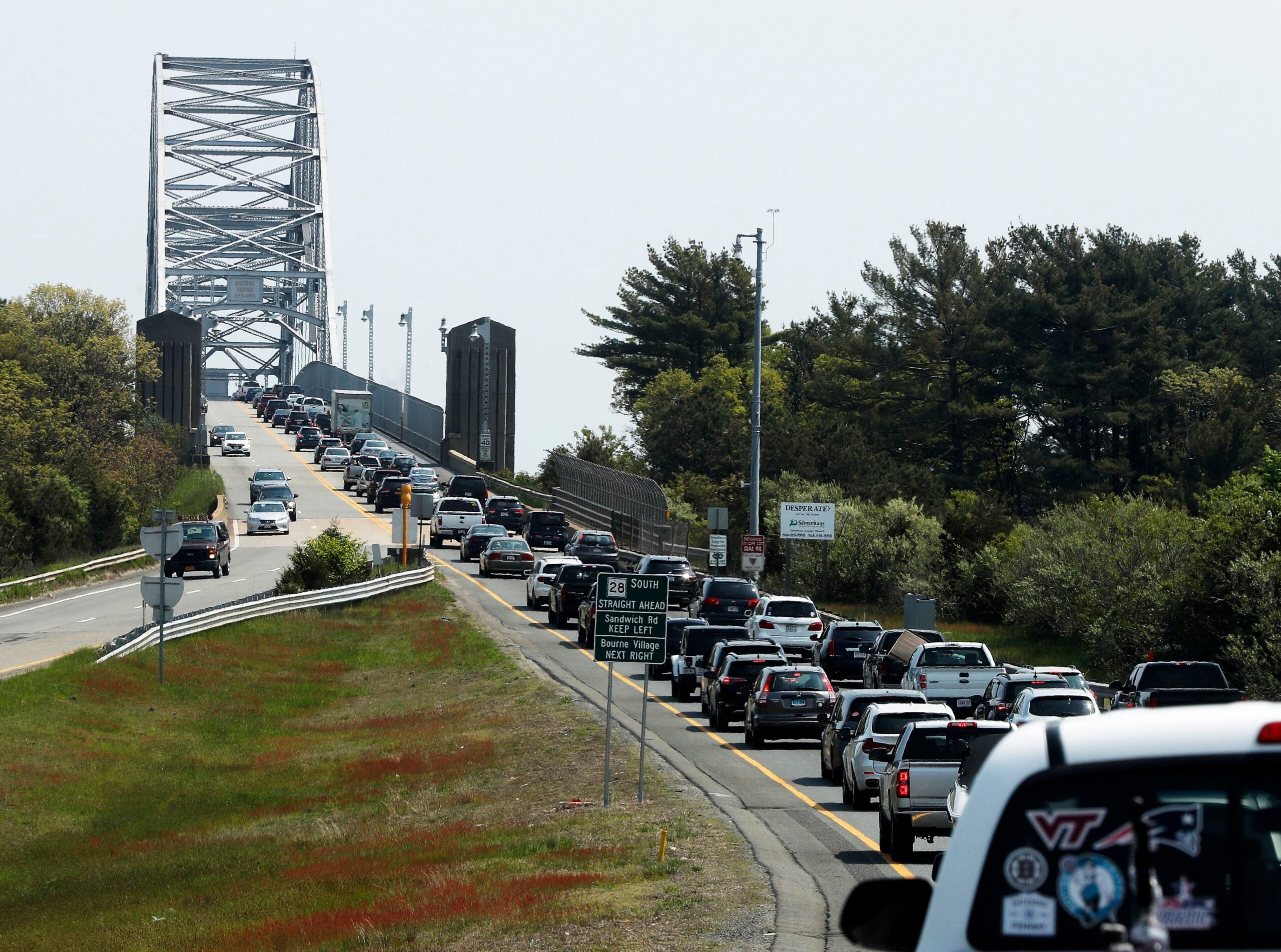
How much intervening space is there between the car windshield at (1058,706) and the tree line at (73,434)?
51.6 m

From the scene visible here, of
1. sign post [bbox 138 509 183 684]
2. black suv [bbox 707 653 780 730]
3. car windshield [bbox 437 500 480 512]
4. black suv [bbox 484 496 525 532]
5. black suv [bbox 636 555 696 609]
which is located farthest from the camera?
black suv [bbox 484 496 525 532]

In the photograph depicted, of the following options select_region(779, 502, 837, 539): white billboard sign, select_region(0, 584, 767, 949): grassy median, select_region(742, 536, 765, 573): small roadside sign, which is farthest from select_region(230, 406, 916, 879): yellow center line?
select_region(779, 502, 837, 539): white billboard sign

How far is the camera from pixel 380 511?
291ft

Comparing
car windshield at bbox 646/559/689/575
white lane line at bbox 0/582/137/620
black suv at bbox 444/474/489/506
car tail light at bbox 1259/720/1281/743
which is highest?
black suv at bbox 444/474/489/506

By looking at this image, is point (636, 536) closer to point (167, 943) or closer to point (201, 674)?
point (201, 674)

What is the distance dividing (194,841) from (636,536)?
5336cm

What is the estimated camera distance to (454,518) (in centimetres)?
7800

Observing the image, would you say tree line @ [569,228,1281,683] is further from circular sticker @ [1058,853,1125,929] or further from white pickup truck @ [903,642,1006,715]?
circular sticker @ [1058,853,1125,929]

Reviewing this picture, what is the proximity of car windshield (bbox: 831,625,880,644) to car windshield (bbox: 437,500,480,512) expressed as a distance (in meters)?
39.8

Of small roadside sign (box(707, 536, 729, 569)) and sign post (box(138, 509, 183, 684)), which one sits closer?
sign post (box(138, 509, 183, 684))

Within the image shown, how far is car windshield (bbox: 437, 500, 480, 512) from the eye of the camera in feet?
257

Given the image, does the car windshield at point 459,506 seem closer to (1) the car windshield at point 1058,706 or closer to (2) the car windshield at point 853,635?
(2) the car windshield at point 853,635

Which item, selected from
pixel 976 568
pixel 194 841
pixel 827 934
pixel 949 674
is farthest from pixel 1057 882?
pixel 976 568

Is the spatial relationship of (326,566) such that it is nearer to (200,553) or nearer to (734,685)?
(200,553)
